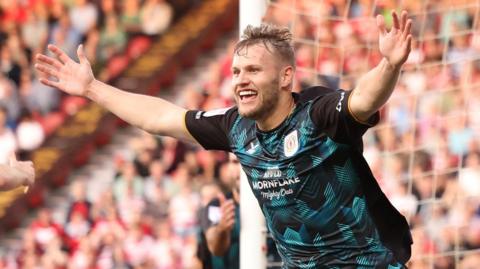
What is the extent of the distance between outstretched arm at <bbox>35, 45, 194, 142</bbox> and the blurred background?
1.37 metres

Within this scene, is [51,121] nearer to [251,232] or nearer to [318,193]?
[251,232]

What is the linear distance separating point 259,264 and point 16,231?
8723mm

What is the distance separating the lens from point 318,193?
630cm

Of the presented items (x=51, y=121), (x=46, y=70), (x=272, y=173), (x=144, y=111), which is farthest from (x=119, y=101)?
(x=51, y=121)

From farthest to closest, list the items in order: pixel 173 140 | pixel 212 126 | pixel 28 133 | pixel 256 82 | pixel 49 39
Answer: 1. pixel 49 39
2. pixel 28 133
3. pixel 173 140
4. pixel 212 126
5. pixel 256 82

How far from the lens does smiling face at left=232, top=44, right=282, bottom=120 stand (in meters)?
6.39

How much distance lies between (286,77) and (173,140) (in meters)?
8.37

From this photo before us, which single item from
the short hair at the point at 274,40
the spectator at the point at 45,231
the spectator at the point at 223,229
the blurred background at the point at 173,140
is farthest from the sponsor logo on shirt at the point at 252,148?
the spectator at the point at 45,231

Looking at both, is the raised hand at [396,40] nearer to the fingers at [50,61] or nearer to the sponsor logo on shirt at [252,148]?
the sponsor logo on shirt at [252,148]

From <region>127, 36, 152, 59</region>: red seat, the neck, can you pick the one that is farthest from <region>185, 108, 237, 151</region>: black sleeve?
<region>127, 36, 152, 59</region>: red seat

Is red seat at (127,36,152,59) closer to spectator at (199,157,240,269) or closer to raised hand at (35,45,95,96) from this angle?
spectator at (199,157,240,269)

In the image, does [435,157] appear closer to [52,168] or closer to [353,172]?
[353,172]

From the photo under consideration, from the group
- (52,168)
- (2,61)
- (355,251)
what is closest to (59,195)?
(52,168)

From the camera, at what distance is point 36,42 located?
1723cm
